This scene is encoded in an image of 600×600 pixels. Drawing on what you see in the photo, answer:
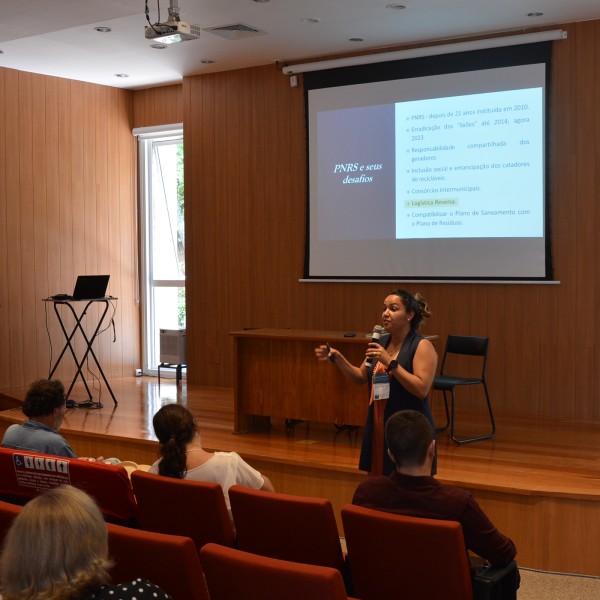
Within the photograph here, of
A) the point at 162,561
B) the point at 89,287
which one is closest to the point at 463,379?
the point at 89,287

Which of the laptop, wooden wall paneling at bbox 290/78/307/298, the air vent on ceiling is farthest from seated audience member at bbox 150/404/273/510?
wooden wall paneling at bbox 290/78/307/298

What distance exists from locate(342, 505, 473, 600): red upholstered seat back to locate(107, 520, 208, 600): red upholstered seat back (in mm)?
561

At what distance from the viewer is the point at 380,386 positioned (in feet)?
12.7

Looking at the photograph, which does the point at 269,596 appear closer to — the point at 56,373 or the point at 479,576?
the point at 479,576

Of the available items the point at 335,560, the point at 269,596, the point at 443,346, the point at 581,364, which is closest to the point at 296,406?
the point at 443,346

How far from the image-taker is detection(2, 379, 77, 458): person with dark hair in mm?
3859

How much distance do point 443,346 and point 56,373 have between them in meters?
4.15

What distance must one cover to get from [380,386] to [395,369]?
0.15m

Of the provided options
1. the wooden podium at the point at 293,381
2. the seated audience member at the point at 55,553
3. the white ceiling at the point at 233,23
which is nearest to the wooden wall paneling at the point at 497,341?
the wooden podium at the point at 293,381

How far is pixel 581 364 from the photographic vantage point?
21.8 feet

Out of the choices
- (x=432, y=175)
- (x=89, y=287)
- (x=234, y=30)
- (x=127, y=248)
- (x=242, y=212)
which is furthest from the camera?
(x=127, y=248)

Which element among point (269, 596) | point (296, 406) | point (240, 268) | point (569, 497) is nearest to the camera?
point (269, 596)

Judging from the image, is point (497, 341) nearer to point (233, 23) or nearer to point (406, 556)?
point (233, 23)

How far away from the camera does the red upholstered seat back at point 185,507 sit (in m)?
3.02
